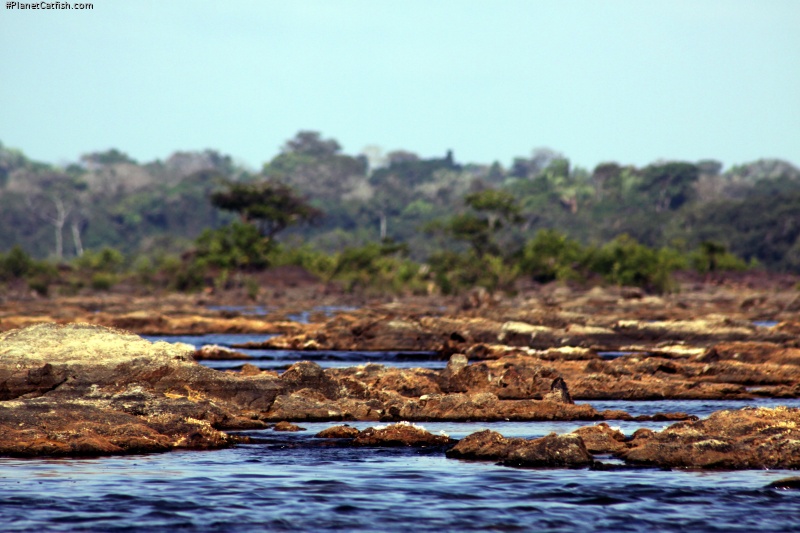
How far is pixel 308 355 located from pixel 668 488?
2639cm

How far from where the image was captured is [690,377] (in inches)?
1240

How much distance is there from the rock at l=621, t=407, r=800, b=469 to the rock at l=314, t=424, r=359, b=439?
16.8ft

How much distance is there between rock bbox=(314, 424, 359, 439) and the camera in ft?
68.9

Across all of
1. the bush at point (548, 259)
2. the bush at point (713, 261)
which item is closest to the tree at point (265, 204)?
the bush at point (548, 259)

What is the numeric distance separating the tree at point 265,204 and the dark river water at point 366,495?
8712 cm

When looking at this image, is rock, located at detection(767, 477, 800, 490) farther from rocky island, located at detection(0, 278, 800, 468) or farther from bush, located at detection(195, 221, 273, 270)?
bush, located at detection(195, 221, 273, 270)

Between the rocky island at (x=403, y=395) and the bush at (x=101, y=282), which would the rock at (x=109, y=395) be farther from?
the bush at (x=101, y=282)

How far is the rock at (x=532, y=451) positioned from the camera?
1764 centimetres

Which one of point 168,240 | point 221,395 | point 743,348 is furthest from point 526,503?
point 168,240

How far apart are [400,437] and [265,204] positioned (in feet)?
289

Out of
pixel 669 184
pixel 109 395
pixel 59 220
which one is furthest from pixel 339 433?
pixel 59 220

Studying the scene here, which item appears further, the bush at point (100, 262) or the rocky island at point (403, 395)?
the bush at point (100, 262)

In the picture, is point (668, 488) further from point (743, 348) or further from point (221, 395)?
point (743, 348)

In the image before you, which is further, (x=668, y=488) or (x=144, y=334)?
(x=144, y=334)
